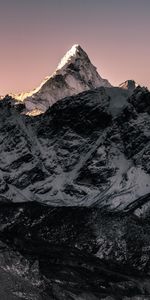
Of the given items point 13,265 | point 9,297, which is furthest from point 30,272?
point 9,297

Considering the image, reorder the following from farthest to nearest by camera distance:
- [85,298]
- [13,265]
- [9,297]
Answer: [85,298], [13,265], [9,297]

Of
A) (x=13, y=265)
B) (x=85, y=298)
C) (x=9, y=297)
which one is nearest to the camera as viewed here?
(x=9, y=297)

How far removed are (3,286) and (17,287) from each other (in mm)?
2837

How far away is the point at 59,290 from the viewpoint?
188 m

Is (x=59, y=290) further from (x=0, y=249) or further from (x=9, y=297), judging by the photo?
(x=9, y=297)

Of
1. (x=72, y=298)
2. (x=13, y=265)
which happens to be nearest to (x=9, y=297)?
(x=13, y=265)

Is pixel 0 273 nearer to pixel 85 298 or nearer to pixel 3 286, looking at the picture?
pixel 3 286

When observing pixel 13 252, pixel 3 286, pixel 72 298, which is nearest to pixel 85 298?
pixel 72 298

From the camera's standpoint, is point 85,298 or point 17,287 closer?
point 17,287

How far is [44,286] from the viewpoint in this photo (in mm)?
178125

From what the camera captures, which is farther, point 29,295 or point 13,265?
point 13,265

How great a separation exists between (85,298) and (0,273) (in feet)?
108

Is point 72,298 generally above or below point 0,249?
below

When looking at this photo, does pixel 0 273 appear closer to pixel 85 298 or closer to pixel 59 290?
pixel 59 290
